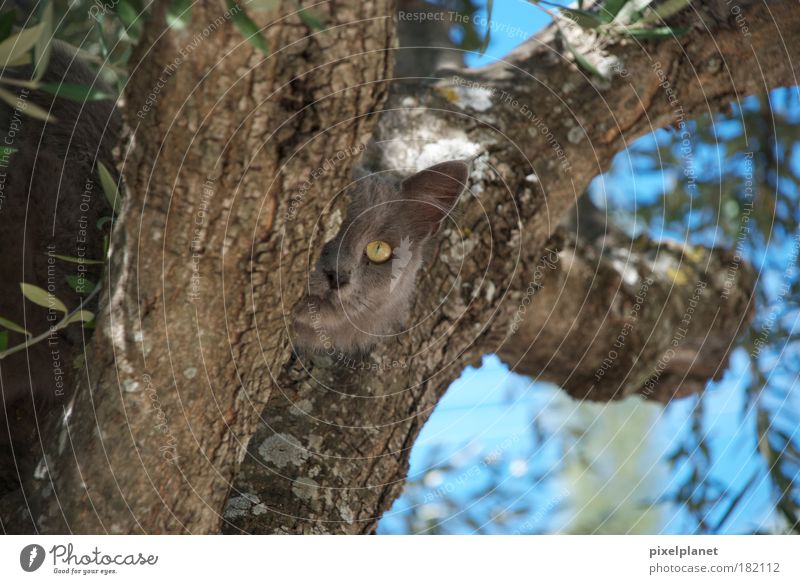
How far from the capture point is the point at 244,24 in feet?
3.61

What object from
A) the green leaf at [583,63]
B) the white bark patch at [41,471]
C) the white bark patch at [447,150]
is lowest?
the white bark patch at [41,471]

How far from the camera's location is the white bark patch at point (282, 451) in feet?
6.28

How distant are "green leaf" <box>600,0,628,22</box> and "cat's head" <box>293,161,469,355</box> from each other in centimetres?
55

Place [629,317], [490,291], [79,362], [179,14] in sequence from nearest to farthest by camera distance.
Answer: [179,14]
[79,362]
[490,291]
[629,317]

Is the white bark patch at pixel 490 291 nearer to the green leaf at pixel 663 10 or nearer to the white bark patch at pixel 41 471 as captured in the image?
the green leaf at pixel 663 10

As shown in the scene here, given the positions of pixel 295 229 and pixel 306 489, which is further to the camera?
pixel 306 489

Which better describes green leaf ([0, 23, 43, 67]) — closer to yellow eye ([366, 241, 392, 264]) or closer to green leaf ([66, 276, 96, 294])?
green leaf ([66, 276, 96, 294])

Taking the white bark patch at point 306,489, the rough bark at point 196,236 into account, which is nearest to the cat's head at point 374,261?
the white bark patch at point 306,489

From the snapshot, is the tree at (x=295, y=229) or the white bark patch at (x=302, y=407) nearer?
the tree at (x=295, y=229)

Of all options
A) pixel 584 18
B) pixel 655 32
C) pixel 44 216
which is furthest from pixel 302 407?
pixel 655 32

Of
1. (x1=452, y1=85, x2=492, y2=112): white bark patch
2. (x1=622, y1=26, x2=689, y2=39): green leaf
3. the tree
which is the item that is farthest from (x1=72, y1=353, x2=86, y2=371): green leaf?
(x1=622, y1=26, x2=689, y2=39): green leaf

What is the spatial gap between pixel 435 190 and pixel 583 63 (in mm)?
556

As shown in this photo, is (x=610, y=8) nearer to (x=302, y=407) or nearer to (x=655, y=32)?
(x=655, y=32)

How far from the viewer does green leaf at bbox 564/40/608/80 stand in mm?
1971
